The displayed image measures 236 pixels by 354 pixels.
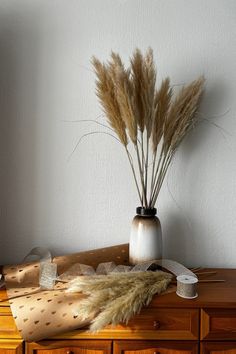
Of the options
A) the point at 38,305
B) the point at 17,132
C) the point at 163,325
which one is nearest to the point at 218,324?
the point at 163,325

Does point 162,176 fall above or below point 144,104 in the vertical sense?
below

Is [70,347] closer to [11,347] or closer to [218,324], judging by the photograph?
[11,347]

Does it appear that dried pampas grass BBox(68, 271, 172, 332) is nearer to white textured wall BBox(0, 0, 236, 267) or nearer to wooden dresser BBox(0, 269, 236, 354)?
wooden dresser BBox(0, 269, 236, 354)

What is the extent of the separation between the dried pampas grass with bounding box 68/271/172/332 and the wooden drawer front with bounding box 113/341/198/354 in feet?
0.38

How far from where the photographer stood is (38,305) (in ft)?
3.31

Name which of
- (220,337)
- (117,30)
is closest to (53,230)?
(220,337)

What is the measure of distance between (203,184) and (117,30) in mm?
799

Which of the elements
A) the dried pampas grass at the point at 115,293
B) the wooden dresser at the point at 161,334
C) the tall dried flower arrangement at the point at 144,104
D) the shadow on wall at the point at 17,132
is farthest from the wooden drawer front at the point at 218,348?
the shadow on wall at the point at 17,132

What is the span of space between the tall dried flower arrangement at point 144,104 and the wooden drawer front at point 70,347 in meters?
0.54

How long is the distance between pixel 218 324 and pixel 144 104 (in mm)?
844

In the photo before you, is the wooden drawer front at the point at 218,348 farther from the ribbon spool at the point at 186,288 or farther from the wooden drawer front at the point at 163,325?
the ribbon spool at the point at 186,288

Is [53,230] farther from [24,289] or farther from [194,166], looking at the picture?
[194,166]

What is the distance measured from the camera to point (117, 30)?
4.33ft

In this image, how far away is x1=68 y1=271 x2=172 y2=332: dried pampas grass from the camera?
95cm
